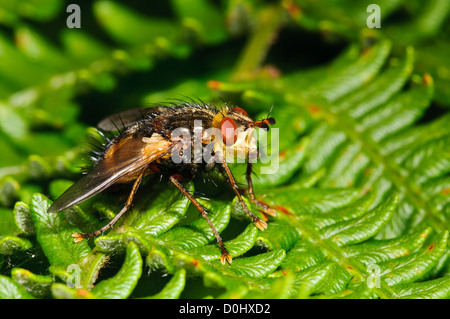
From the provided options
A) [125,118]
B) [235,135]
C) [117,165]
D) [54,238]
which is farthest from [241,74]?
[54,238]

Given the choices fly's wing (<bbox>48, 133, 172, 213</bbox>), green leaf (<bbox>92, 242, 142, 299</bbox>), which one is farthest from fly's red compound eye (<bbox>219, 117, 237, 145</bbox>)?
green leaf (<bbox>92, 242, 142, 299</bbox>)

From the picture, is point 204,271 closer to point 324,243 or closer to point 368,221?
point 324,243

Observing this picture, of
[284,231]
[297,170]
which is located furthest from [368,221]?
[297,170]

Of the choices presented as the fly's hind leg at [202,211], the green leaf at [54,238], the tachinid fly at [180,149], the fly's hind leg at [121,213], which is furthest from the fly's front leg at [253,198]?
the green leaf at [54,238]

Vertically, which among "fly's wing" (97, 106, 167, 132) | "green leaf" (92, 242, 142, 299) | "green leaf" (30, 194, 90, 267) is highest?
"fly's wing" (97, 106, 167, 132)

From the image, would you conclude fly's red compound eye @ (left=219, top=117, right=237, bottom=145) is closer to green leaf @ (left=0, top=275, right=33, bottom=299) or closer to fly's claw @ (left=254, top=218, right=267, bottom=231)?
fly's claw @ (left=254, top=218, right=267, bottom=231)

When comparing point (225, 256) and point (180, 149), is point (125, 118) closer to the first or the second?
point (180, 149)

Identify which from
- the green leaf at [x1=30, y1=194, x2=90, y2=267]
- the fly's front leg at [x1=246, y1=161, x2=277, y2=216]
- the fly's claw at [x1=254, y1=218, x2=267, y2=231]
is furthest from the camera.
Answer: the fly's front leg at [x1=246, y1=161, x2=277, y2=216]

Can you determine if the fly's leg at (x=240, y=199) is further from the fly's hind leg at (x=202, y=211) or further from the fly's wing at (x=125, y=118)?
the fly's wing at (x=125, y=118)
